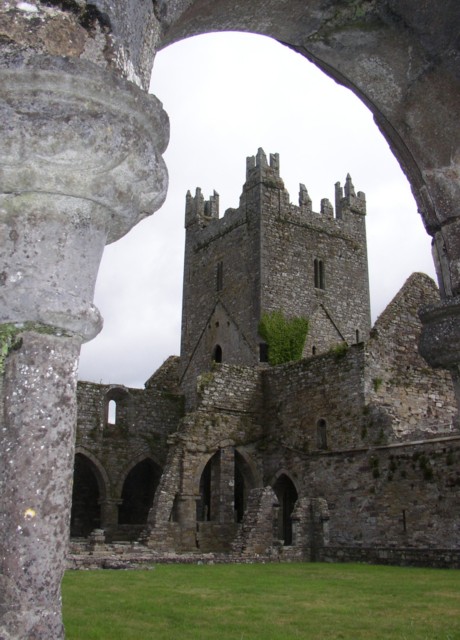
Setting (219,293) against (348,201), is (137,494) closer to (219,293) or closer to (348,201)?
(219,293)

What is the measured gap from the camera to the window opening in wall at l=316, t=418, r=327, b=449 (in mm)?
19547

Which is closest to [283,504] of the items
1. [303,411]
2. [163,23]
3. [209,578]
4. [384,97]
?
[303,411]

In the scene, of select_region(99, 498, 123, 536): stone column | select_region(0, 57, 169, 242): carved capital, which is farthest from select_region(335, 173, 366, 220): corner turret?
select_region(0, 57, 169, 242): carved capital

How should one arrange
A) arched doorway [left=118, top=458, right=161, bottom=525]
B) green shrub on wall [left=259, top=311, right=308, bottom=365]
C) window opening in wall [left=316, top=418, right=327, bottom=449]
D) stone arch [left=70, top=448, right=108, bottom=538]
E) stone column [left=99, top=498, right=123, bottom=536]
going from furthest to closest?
green shrub on wall [left=259, top=311, right=308, bottom=365] → arched doorway [left=118, top=458, right=161, bottom=525] → stone arch [left=70, top=448, right=108, bottom=538] → stone column [left=99, top=498, right=123, bottom=536] → window opening in wall [left=316, top=418, right=327, bottom=449]

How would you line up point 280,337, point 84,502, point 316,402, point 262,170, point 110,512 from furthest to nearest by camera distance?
point 262,170, point 280,337, point 84,502, point 110,512, point 316,402

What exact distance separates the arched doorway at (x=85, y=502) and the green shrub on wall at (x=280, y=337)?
994 cm

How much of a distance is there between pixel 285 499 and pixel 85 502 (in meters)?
7.39

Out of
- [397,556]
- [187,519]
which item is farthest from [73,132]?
[187,519]

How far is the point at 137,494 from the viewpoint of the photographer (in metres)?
25.6

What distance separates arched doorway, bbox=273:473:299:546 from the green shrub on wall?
994 cm

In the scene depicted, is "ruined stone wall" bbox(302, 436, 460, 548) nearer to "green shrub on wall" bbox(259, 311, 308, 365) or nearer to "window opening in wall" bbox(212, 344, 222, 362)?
"green shrub on wall" bbox(259, 311, 308, 365)

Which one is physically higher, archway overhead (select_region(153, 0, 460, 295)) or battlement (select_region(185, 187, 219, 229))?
battlement (select_region(185, 187, 219, 229))

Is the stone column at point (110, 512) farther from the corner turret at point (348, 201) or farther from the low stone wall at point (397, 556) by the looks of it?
the corner turret at point (348, 201)

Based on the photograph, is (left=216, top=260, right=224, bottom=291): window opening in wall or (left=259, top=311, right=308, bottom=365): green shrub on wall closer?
(left=259, top=311, right=308, bottom=365): green shrub on wall
